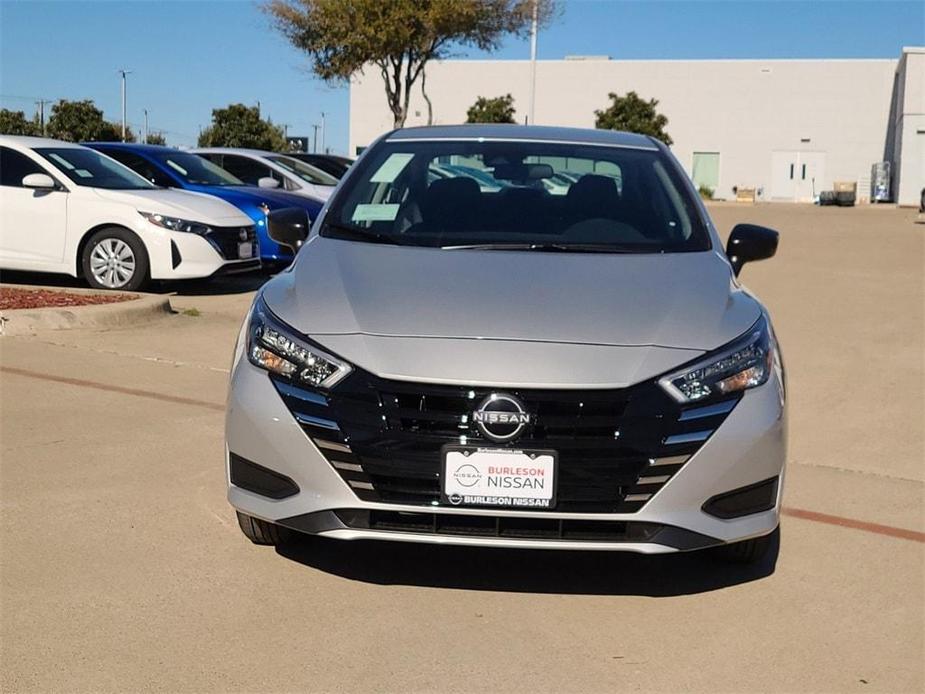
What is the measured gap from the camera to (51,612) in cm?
377

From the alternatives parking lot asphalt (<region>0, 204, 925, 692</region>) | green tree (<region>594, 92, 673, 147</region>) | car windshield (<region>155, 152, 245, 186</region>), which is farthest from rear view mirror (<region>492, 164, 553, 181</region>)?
green tree (<region>594, 92, 673, 147</region>)

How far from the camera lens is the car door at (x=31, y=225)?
11.2 meters

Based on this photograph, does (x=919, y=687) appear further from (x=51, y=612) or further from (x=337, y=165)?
(x=337, y=165)

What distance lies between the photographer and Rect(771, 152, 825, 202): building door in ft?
223

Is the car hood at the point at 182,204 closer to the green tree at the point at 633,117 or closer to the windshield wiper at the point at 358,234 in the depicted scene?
the windshield wiper at the point at 358,234

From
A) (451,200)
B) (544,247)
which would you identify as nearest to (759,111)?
(451,200)

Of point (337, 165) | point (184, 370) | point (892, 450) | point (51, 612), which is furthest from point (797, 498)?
point (337, 165)

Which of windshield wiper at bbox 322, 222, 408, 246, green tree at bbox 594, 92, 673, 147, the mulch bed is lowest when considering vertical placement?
the mulch bed

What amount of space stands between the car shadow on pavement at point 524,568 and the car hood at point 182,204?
744cm

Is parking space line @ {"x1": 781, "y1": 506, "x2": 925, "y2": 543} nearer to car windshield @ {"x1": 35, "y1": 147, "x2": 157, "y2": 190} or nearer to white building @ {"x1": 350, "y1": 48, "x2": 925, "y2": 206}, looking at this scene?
car windshield @ {"x1": 35, "y1": 147, "x2": 157, "y2": 190}

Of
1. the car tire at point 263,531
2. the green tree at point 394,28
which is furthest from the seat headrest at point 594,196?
the green tree at point 394,28

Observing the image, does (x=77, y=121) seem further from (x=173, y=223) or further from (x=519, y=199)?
(x=519, y=199)

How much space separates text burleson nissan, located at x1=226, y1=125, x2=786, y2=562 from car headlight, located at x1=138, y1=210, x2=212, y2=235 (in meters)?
7.23

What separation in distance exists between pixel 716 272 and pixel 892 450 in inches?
97.2
